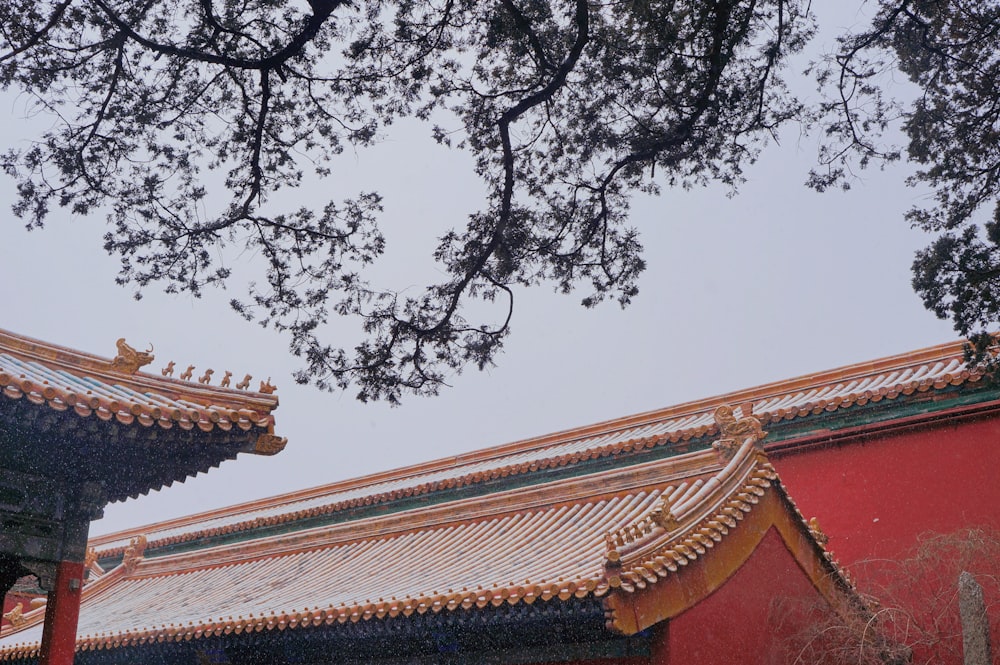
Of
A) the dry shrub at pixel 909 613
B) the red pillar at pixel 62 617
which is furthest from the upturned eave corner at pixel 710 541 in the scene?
the red pillar at pixel 62 617

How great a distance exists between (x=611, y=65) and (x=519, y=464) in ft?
21.5

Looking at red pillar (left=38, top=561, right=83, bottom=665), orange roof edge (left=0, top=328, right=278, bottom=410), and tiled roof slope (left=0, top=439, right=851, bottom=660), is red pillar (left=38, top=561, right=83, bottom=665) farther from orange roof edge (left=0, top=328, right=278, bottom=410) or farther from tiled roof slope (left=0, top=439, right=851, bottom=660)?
tiled roof slope (left=0, top=439, right=851, bottom=660)

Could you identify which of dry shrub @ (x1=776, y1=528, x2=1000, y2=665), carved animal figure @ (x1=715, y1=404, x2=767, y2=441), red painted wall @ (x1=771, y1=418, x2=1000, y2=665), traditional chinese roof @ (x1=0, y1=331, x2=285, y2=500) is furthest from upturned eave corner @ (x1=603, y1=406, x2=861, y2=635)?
traditional chinese roof @ (x1=0, y1=331, x2=285, y2=500)

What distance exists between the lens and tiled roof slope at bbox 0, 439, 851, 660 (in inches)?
250

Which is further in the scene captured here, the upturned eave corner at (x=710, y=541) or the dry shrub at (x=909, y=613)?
the dry shrub at (x=909, y=613)

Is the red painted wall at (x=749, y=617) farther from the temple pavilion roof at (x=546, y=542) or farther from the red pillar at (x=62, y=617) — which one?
the red pillar at (x=62, y=617)

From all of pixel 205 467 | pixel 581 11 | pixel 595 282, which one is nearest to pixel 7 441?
pixel 205 467

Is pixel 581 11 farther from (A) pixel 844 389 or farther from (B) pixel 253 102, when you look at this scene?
(A) pixel 844 389

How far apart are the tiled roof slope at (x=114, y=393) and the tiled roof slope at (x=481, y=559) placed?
1921mm

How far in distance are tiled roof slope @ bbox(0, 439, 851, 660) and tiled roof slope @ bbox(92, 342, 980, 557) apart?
186cm

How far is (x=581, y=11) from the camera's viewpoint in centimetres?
532

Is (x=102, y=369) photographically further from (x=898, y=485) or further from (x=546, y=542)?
(x=898, y=485)

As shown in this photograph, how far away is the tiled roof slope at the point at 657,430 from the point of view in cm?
993

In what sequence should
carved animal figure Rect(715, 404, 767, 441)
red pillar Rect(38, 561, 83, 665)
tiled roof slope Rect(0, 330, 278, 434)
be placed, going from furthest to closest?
1. carved animal figure Rect(715, 404, 767, 441)
2. red pillar Rect(38, 561, 83, 665)
3. tiled roof slope Rect(0, 330, 278, 434)
